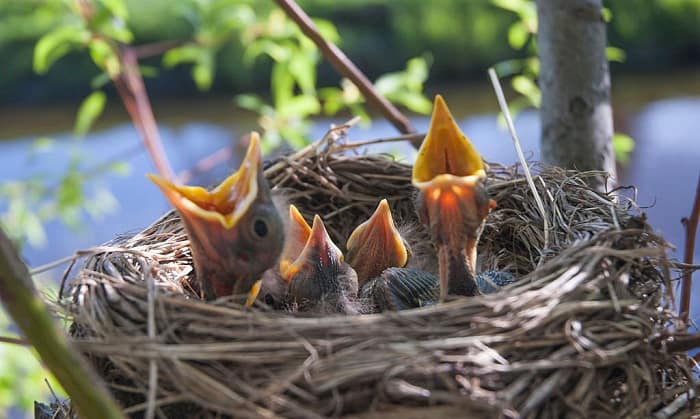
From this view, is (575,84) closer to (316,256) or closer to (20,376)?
(316,256)

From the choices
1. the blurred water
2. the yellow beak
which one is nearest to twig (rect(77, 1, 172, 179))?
the yellow beak

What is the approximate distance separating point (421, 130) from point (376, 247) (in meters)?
1.96

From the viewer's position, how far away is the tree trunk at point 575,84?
0.92 metres

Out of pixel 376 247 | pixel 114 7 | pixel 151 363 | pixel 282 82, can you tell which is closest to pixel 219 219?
pixel 151 363

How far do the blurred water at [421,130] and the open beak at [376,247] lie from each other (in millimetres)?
1189

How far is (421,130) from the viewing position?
9.68ft

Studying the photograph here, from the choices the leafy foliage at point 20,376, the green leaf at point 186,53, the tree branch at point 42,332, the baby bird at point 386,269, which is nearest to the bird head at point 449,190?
the baby bird at point 386,269

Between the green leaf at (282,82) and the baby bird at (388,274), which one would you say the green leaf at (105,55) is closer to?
the green leaf at (282,82)

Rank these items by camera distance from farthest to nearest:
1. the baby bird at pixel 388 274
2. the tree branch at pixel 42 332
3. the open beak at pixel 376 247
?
the open beak at pixel 376 247 → the baby bird at pixel 388 274 → the tree branch at pixel 42 332

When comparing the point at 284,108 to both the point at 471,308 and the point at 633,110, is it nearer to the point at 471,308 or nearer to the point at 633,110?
the point at 471,308

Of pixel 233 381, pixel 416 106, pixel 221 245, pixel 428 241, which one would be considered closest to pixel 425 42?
pixel 416 106

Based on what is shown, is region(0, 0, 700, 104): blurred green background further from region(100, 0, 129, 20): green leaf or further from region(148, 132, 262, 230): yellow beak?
region(148, 132, 262, 230): yellow beak

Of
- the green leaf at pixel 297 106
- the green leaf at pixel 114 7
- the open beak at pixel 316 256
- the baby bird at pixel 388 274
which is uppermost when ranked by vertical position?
the green leaf at pixel 114 7

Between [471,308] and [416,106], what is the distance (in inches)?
38.3
